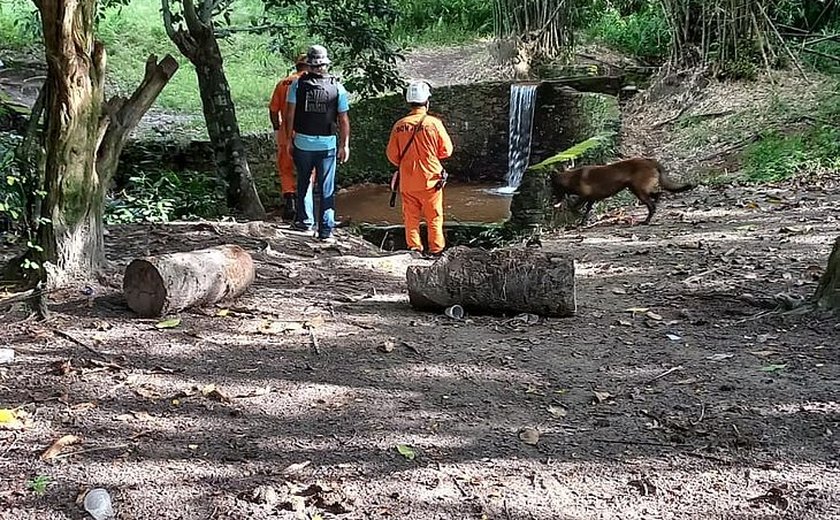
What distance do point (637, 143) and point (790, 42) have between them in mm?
2900

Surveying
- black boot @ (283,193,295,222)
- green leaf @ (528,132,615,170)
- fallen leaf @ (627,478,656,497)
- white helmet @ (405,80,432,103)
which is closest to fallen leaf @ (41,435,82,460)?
fallen leaf @ (627,478,656,497)

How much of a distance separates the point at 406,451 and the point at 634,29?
1654 cm

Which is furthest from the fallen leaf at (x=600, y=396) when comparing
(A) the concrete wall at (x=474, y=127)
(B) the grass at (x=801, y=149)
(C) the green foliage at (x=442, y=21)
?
(C) the green foliage at (x=442, y=21)

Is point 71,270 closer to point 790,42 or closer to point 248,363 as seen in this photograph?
point 248,363

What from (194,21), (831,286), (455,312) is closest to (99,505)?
(455,312)

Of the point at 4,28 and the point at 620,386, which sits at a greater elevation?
the point at 4,28

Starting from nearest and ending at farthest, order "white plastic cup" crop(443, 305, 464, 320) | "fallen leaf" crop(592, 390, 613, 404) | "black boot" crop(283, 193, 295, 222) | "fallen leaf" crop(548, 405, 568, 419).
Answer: "fallen leaf" crop(548, 405, 568, 419) < "fallen leaf" crop(592, 390, 613, 404) < "white plastic cup" crop(443, 305, 464, 320) < "black boot" crop(283, 193, 295, 222)

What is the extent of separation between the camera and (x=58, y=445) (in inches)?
134

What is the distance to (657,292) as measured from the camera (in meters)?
5.98

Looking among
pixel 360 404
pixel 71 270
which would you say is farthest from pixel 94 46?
pixel 360 404

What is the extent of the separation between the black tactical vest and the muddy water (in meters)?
4.74

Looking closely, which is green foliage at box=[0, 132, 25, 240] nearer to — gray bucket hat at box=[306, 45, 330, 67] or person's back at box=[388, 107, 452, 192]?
gray bucket hat at box=[306, 45, 330, 67]

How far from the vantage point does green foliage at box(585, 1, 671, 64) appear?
58.2 ft

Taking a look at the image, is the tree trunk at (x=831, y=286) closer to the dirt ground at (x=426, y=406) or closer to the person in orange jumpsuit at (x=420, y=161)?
the dirt ground at (x=426, y=406)
